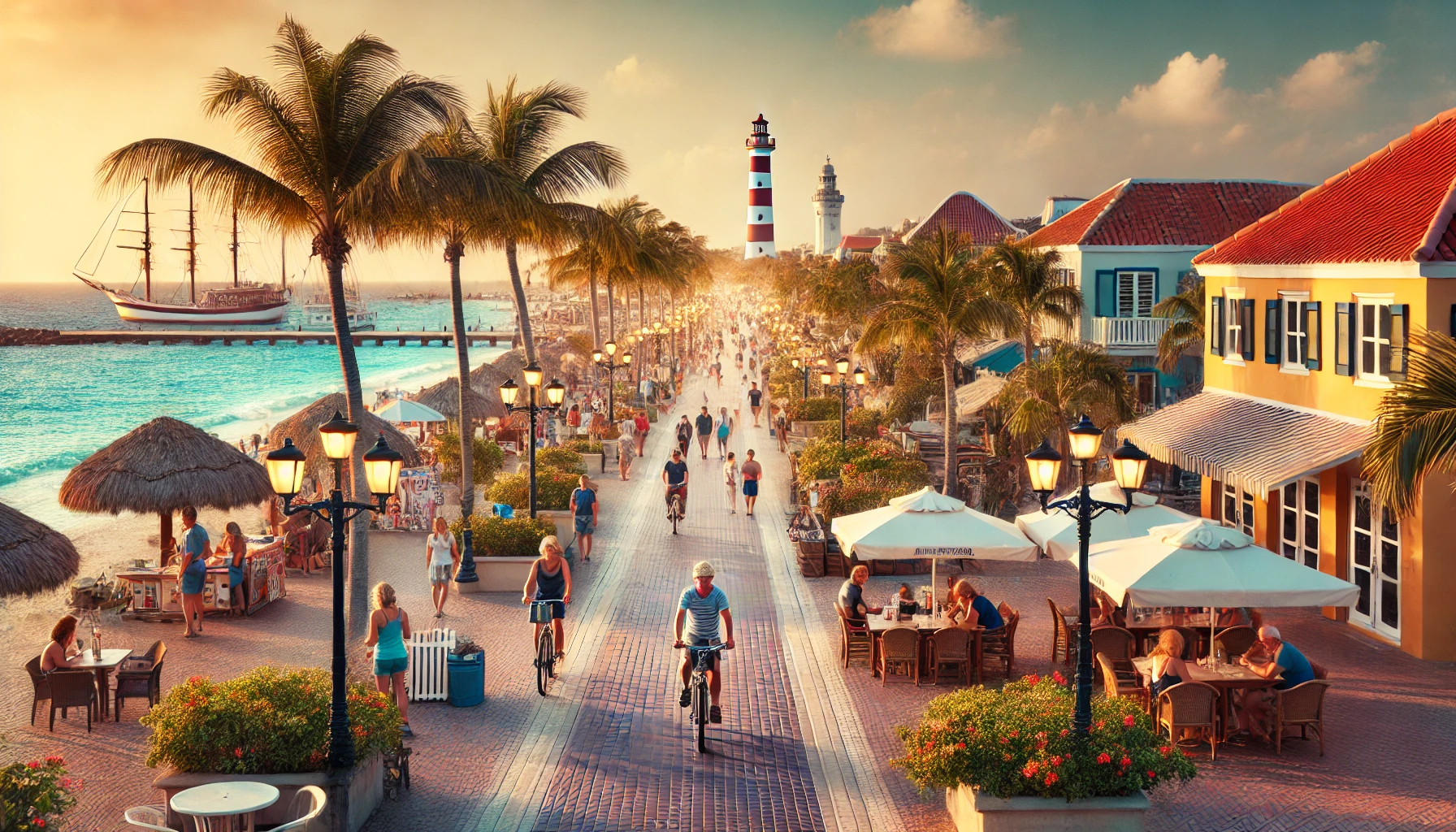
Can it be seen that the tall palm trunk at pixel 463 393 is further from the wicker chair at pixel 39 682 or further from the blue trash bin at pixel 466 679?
the wicker chair at pixel 39 682

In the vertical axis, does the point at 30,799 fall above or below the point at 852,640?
above

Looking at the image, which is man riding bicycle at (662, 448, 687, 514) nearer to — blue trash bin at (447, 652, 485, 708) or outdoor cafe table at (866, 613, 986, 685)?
outdoor cafe table at (866, 613, 986, 685)

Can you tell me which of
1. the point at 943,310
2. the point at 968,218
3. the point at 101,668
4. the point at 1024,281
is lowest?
the point at 101,668

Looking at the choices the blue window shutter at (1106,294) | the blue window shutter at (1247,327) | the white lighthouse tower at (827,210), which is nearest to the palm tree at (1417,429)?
the blue window shutter at (1247,327)

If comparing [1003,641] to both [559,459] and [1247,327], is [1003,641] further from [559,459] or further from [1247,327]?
[559,459]

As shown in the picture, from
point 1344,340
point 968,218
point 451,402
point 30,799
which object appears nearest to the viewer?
point 30,799

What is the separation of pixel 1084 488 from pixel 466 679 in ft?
22.4

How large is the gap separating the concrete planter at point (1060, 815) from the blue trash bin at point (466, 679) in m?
5.96

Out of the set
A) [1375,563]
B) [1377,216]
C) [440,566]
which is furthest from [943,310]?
[440,566]

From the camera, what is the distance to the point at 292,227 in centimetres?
1612

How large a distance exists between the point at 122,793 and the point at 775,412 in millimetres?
35311

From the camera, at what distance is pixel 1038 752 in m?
9.09

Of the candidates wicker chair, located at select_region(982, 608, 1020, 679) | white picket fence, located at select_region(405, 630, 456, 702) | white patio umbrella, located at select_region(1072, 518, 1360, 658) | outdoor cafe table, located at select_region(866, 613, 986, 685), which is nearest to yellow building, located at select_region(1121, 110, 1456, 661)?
white patio umbrella, located at select_region(1072, 518, 1360, 658)

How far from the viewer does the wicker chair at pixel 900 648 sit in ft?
44.9
